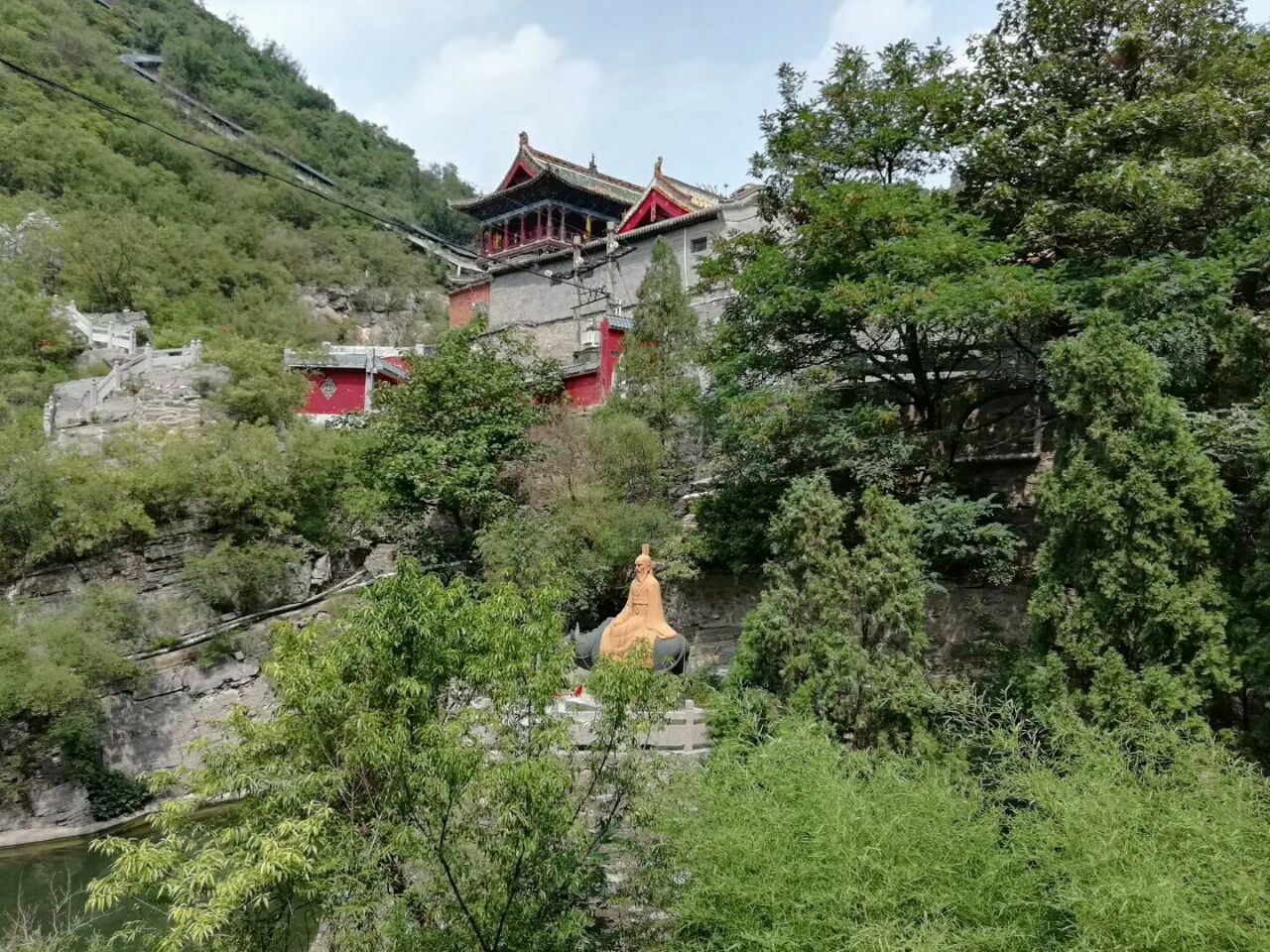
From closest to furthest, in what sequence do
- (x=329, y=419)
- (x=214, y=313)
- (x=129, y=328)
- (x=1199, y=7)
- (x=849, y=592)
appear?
(x=849, y=592), (x=1199, y=7), (x=329, y=419), (x=129, y=328), (x=214, y=313)

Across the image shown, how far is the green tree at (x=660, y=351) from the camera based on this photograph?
13.0 m

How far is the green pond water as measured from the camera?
7883 millimetres

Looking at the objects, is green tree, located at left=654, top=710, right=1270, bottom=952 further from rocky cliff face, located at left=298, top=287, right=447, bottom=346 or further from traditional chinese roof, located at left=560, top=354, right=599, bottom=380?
rocky cliff face, located at left=298, top=287, right=447, bottom=346

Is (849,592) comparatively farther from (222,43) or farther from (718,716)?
(222,43)

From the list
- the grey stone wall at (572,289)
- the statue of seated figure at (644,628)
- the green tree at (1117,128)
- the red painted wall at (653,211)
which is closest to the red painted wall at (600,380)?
the grey stone wall at (572,289)

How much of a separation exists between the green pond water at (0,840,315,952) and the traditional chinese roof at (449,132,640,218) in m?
18.4

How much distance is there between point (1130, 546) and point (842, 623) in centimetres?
228

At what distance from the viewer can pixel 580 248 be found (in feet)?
68.2

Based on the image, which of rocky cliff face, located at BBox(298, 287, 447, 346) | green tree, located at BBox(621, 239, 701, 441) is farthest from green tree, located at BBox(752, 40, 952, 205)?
rocky cliff face, located at BBox(298, 287, 447, 346)

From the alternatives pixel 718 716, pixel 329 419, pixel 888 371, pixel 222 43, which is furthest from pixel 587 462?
pixel 222 43

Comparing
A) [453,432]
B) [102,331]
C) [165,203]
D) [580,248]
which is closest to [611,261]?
[580,248]

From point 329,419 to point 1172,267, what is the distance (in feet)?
45.4

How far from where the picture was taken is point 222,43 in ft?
152

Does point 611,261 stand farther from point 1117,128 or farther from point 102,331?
point 1117,128
